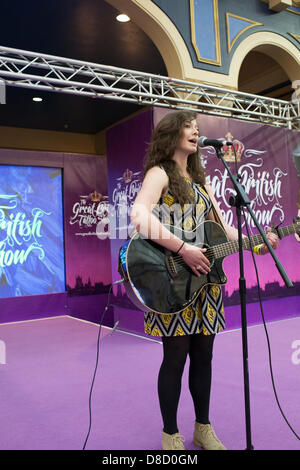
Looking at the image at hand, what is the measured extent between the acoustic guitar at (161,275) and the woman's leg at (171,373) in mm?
145

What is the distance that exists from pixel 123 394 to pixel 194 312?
1.31 metres

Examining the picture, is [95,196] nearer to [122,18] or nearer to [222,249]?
[122,18]

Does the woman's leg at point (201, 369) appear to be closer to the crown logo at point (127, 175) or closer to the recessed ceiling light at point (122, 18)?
the crown logo at point (127, 175)

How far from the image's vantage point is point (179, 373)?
1842 millimetres

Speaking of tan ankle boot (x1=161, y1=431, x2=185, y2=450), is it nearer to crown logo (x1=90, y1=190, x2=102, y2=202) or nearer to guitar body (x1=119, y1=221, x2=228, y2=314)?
guitar body (x1=119, y1=221, x2=228, y2=314)

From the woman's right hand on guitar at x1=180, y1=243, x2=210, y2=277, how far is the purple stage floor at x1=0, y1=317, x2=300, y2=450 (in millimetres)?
871

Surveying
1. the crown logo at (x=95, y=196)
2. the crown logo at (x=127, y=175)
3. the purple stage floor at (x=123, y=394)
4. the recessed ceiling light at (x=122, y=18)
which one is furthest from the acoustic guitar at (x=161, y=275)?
the crown logo at (x=95, y=196)

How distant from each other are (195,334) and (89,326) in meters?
4.00

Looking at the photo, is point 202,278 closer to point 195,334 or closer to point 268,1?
point 195,334

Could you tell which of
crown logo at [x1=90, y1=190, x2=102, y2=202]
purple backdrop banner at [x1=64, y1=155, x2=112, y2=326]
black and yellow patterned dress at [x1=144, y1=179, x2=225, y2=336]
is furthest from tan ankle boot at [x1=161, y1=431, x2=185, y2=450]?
crown logo at [x1=90, y1=190, x2=102, y2=202]

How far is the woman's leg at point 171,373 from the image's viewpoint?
→ 1.82 m

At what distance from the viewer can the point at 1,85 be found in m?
4.13

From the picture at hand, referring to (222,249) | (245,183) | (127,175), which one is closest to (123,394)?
(222,249)
